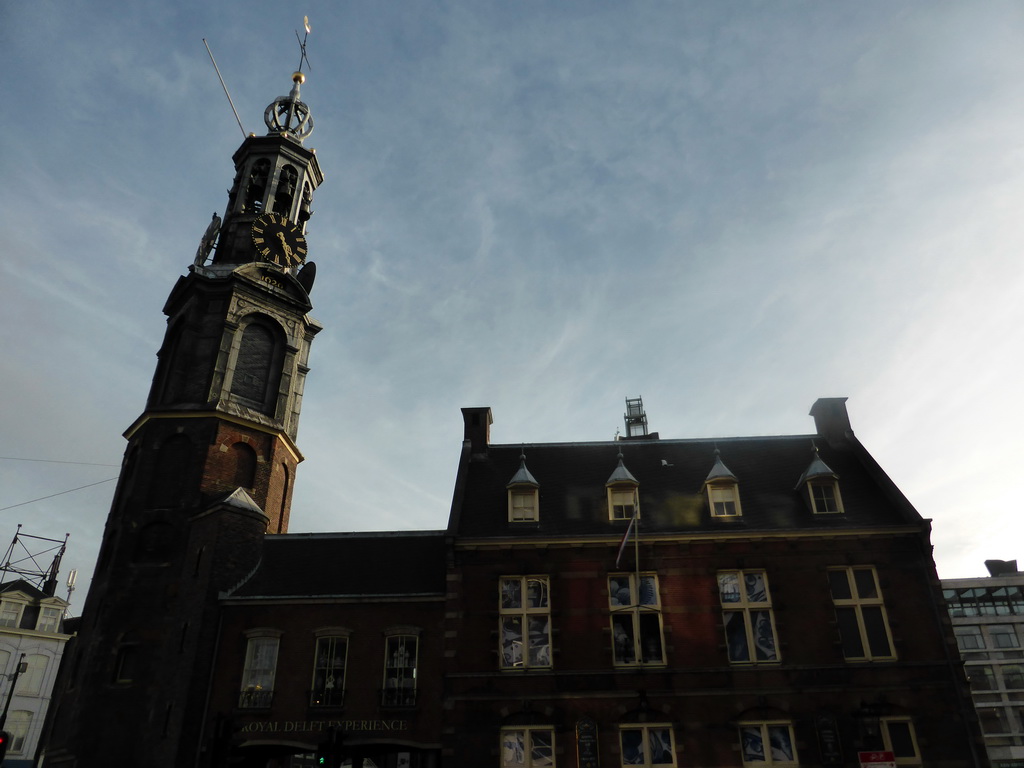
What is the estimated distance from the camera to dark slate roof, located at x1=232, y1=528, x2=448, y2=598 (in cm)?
2835

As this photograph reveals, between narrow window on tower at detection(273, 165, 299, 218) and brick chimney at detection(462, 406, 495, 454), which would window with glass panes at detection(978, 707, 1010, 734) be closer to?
brick chimney at detection(462, 406, 495, 454)

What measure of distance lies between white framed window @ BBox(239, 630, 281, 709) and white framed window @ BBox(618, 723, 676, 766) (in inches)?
491

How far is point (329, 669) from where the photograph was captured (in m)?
26.7

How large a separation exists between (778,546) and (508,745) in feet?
39.1

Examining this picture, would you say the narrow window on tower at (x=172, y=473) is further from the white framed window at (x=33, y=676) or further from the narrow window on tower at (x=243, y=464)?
the white framed window at (x=33, y=676)

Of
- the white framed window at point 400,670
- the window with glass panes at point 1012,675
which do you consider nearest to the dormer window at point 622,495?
the white framed window at point 400,670

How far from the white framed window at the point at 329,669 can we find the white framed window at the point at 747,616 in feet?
45.0

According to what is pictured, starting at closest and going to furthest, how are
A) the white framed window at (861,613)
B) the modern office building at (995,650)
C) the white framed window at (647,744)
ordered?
1. the white framed window at (647,744)
2. the white framed window at (861,613)
3. the modern office building at (995,650)

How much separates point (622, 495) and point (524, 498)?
3.90 m

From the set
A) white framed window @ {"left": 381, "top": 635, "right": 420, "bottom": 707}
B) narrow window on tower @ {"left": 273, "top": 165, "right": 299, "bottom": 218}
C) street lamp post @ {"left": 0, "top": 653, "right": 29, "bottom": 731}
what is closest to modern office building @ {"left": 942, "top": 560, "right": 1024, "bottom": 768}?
white framed window @ {"left": 381, "top": 635, "right": 420, "bottom": 707}

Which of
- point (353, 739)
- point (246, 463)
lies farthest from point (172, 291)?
point (353, 739)

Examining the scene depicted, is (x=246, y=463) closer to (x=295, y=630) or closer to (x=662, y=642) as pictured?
(x=295, y=630)

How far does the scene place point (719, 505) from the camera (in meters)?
29.0

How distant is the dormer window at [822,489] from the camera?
2861 cm
